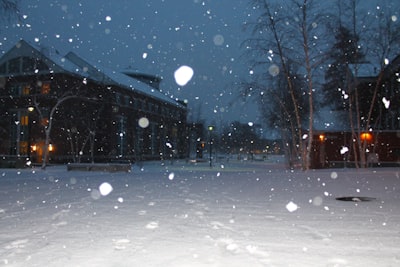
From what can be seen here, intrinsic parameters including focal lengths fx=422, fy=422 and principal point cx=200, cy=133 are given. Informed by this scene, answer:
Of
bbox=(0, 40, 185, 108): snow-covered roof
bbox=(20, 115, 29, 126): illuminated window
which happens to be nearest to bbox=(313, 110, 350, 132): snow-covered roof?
bbox=(0, 40, 185, 108): snow-covered roof

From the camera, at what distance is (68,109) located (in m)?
45.7

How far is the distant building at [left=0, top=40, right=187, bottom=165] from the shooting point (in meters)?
46.6

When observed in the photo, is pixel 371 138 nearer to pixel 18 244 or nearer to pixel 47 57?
pixel 47 57

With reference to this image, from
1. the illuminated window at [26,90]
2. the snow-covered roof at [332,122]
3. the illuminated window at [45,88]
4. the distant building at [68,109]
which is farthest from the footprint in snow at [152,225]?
the illuminated window at [26,90]

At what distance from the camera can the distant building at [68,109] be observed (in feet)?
153

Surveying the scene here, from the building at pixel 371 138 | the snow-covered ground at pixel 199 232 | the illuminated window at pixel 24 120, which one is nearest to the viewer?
the snow-covered ground at pixel 199 232

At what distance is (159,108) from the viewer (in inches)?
2726

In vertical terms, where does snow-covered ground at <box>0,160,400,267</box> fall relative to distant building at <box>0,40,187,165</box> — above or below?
below

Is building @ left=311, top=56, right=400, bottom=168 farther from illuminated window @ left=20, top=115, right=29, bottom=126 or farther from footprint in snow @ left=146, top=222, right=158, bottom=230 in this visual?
footprint in snow @ left=146, top=222, right=158, bottom=230

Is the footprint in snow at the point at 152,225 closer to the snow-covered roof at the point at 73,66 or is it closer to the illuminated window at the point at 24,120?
the snow-covered roof at the point at 73,66

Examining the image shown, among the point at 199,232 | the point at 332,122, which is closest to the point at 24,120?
the point at 332,122

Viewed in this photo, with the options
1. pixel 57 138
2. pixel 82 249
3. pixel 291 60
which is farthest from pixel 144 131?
pixel 82 249

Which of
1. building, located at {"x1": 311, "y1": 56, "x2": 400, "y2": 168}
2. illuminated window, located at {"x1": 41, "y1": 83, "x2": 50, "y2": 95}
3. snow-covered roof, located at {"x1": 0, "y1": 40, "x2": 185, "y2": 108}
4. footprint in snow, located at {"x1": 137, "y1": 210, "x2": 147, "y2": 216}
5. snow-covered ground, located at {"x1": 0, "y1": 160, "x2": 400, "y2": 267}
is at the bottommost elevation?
snow-covered ground, located at {"x1": 0, "y1": 160, "x2": 400, "y2": 267}

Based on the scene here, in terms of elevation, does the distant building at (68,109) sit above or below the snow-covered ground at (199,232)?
above
